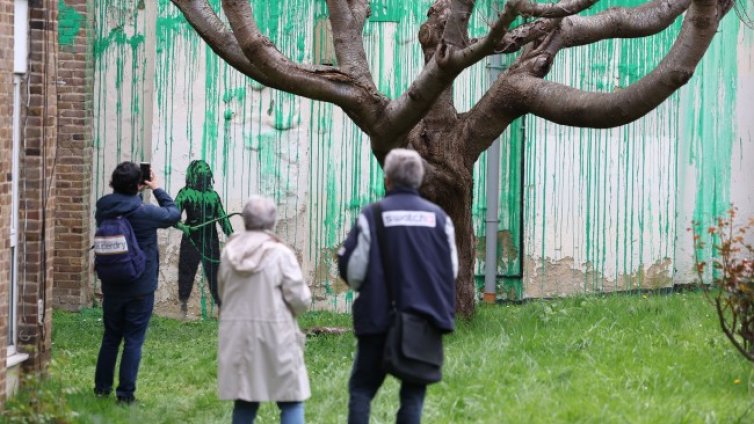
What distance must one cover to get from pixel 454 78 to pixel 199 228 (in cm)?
470

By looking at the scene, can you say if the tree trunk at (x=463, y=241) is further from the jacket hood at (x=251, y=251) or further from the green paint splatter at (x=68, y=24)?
the green paint splatter at (x=68, y=24)

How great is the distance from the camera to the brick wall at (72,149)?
45.5ft

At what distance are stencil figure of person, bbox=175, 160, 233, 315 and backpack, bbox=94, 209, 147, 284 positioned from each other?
15.7 feet

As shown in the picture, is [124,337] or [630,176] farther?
[630,176]

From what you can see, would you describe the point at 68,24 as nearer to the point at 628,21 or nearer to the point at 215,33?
the point at 215,33

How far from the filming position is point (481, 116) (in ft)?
37.2

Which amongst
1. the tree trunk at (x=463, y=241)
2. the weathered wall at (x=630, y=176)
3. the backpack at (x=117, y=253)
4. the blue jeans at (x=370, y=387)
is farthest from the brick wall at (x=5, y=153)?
the weathered wall at (x=630, y=176)

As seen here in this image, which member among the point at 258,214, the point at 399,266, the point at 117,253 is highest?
the point at 258,214

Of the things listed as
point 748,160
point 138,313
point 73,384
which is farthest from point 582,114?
point 748,160

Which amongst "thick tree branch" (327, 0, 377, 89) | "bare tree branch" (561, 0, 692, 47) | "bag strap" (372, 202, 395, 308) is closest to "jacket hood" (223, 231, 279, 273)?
"bag strap" (372, 202, 395, 308)

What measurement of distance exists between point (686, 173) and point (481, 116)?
4.46m

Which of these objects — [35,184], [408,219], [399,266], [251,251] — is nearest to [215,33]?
[35,184]

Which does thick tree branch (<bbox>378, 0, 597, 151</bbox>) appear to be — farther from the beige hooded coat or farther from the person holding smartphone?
the beige hooded coat

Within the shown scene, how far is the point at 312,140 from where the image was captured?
14.0m
